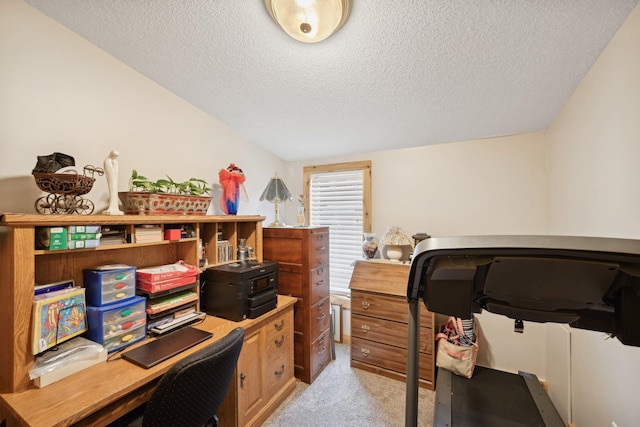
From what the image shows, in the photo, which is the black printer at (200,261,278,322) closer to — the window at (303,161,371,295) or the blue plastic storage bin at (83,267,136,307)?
the blue plastic storage bin at (83,267,136,307)

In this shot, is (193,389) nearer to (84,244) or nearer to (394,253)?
(84,244)

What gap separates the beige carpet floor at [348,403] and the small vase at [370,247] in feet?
3.67

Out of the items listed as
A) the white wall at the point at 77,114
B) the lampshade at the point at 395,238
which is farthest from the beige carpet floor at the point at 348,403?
the white wall at the point at 77,114

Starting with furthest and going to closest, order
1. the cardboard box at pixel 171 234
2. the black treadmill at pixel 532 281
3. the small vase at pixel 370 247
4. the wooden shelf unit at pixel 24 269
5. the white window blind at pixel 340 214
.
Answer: the white window blind at pixel 340 214, the small vase at pixel 370 247, the cardboard box at pixel 171 234, the wooden shelf unit at pixel 24 269, the black treadmill at pixel 532 281

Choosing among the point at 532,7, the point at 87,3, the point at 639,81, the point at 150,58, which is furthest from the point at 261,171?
the point at 639,81

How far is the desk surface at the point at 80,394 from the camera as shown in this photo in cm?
92

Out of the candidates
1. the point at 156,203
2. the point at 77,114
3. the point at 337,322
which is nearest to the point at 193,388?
the point at 156,203

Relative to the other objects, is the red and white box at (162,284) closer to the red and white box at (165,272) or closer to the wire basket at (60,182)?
the red and white box at (165,272)

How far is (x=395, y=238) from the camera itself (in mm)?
2594

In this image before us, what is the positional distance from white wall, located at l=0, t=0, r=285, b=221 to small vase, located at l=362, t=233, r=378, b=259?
1.77 metres

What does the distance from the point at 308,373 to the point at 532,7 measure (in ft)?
9.36

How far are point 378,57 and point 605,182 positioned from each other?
4.56 ft

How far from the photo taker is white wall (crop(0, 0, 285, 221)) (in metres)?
1.28

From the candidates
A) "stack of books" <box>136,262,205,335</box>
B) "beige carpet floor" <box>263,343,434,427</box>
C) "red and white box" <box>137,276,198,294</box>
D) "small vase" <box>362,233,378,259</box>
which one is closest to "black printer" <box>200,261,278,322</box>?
"stack of books" <box>136,262,205,335</box>
